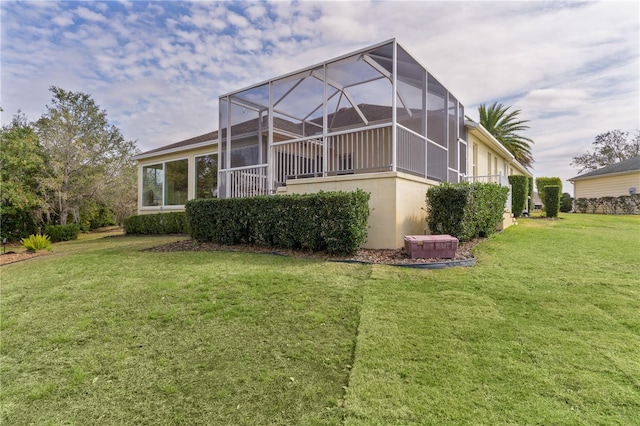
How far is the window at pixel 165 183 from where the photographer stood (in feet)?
→ 44.6

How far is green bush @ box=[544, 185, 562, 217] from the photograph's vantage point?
12797 millimetres

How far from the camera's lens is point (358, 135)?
7441 millimetres

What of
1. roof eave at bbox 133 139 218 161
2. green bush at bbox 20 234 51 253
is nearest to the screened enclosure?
roof eave at bbox 133 139 218 161

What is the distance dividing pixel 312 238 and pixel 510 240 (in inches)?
190

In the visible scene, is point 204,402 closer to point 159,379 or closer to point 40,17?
point 159,379

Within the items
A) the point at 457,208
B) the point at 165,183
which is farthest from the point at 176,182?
the point at 457,208

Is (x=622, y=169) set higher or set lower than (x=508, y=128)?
lower

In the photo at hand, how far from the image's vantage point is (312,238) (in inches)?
227

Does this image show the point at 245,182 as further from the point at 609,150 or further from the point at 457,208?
the point at 609,150

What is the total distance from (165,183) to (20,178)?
5.68 m

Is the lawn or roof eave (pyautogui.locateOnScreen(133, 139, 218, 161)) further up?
roof eave (pyautogui.locateOnScreen(133, 139, 218, 161))

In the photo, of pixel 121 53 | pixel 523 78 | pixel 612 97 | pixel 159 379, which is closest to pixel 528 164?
pixel 612 97

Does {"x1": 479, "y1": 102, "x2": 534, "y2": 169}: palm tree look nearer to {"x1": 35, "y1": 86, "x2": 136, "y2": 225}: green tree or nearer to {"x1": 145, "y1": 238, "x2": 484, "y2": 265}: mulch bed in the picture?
{"x1": 145, "y1": 238, "x2": 484, "y2": 265}: mulch bed

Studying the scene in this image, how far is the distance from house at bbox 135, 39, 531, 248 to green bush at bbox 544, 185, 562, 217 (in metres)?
3.94
